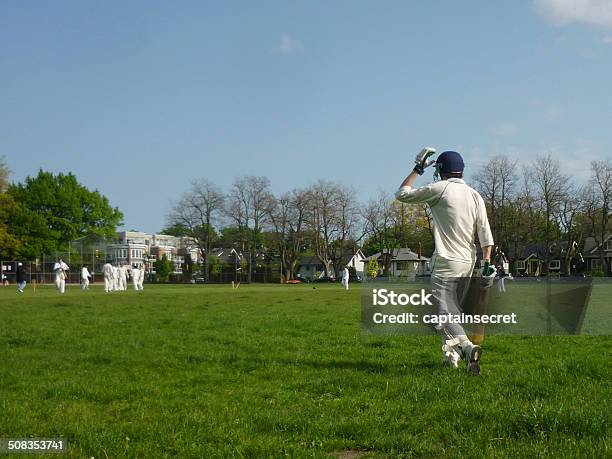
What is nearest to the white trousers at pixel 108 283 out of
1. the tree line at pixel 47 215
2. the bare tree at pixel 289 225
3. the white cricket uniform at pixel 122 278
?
the white cricket uniform at pixel 122 278

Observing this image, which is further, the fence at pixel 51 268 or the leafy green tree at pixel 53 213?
the leafy green tree at pixel 53 213

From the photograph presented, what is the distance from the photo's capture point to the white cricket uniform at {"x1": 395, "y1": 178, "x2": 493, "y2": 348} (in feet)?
24.0

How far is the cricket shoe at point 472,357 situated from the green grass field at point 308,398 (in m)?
0.18

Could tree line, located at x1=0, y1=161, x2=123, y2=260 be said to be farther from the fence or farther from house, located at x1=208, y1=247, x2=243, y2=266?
house, located at x1=208, y1=247, x2=243, y2=266

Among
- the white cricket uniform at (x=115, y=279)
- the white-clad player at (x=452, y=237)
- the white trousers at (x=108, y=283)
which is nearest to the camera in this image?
the white-clad player at (x=452, y=237)

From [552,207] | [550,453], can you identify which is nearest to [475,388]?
[550,453]

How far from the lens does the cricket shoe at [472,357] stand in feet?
23.4

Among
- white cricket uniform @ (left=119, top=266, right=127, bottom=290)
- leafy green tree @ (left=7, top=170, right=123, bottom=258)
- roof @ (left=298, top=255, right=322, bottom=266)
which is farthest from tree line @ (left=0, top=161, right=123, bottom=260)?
roof @ (left=298, top=255, right=322, bottom=266)

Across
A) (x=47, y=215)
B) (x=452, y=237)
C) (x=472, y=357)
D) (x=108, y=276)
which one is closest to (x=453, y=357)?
(x=472, y=357)

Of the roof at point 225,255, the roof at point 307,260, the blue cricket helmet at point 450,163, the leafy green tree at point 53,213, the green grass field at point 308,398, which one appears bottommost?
the green grass field at point 308,398

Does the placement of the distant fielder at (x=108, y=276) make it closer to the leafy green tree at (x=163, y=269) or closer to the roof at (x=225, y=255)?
the leafy green tree at (x=163, y=269)

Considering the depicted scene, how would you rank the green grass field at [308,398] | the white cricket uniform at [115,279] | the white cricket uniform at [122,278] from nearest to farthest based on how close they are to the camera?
the green grass field at [308,398], the white cricket uniform at [115,279], the white cricket uniform at [122,278]

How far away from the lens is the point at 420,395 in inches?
239

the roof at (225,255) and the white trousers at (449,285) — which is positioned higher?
the roof at (225,255)
